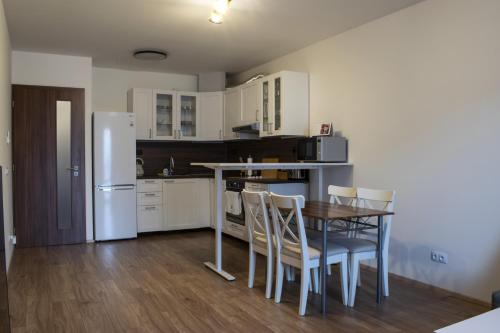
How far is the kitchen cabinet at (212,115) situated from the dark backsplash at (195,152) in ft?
1.39

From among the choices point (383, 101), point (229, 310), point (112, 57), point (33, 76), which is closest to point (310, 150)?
point (383, 101)

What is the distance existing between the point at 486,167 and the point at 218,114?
165 inches

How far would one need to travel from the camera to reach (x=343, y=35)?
4.51 meters

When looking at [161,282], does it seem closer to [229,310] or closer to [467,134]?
[229,310]

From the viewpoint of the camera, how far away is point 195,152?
6.90 meters

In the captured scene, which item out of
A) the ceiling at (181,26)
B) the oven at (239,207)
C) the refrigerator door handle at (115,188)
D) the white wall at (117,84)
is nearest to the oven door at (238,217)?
the oven at (239,207)

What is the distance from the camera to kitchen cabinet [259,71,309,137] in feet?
16.3

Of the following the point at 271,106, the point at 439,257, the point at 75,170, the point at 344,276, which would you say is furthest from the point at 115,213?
the point at 439,257

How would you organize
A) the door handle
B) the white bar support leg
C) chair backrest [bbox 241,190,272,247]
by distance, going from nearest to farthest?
chair backrest [bbox 241,190,272,247]
the white bar support leg
the door handle

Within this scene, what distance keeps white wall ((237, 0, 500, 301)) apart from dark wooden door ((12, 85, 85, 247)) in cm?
355

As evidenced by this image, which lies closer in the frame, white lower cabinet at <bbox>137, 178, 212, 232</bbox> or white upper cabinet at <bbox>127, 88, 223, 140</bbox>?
white lower cabinet at <bbox>137, 178, 212, 232</bbox>

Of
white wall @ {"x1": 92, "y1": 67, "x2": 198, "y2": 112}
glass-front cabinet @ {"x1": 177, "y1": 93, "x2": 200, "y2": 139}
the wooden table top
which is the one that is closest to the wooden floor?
the wooden table top

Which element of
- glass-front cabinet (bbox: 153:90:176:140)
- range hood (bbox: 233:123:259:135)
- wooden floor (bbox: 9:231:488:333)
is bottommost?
wooden floor (bbox: 9:231:488:333)

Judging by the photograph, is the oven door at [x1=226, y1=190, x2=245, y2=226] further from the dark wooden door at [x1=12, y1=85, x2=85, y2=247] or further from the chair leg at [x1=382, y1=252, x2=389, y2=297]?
the chair leg at [x1=382, y1=252, x2=389, y2=297]
